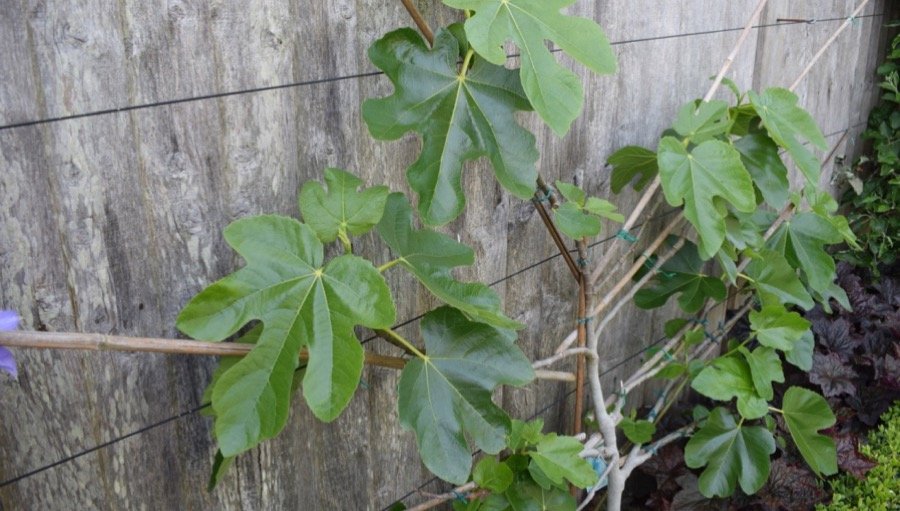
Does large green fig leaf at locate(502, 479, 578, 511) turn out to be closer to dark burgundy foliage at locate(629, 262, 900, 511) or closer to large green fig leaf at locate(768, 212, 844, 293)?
dark burgundy foliage at locate(629, 262, 900, 511)

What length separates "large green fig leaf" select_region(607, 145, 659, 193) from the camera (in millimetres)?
1973

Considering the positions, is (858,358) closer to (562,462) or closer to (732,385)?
(732,385)

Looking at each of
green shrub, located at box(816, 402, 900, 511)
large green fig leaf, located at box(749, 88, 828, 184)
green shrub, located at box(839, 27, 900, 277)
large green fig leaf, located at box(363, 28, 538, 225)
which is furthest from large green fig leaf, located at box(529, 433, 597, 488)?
green shrub, located at box(839, 27, 900, 277)

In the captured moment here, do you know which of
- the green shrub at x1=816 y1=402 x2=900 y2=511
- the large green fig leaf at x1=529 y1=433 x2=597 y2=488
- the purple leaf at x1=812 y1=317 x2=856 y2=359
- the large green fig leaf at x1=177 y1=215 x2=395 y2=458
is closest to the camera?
the large green fig leaf at x1=177 y1=215 x2=395 y2=458

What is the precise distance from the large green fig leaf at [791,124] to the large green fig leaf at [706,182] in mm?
300

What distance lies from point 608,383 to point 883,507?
3.10 feet

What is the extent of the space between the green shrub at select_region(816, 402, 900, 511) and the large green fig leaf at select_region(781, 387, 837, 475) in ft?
1.28

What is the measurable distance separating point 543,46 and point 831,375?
1.98 m

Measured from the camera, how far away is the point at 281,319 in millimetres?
1118

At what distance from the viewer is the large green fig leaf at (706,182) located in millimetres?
1660

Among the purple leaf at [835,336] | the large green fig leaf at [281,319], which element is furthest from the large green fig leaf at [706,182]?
the purple leaf at [835,336]

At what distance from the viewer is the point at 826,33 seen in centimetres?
307

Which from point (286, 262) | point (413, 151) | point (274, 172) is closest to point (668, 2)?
point (413, 151)

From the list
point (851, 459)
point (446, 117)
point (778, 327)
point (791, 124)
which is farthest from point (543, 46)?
point (851, 459)
